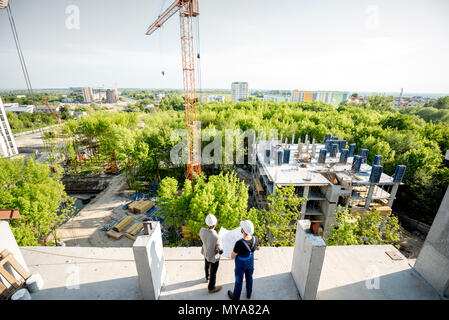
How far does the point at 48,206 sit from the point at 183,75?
62.9 ft

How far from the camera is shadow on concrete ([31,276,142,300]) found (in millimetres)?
4639

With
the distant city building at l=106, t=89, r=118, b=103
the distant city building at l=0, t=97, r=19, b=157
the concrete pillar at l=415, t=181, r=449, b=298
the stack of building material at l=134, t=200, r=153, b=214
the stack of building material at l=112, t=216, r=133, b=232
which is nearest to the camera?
the concrete pillar at l=415, t=181, r=449, b=298

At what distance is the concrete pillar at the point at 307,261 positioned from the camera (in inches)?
157

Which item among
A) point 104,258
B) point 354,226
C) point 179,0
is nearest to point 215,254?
point 104,258

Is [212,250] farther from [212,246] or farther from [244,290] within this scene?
[244,290]

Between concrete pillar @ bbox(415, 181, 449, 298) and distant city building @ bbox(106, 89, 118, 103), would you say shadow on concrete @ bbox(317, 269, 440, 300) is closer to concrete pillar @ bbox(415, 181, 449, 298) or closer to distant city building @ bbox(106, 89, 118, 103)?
concrete pillar @ bbox(415, 181, 449, 298)

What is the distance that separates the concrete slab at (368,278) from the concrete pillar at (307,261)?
58cm

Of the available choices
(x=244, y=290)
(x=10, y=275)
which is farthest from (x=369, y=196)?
(x=10, y=275)

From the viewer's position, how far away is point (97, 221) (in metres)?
20.4

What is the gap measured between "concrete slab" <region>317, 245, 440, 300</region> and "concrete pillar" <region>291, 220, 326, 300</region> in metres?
0.58

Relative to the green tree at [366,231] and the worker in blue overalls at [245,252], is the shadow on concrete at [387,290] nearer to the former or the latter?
the worker in blue overalls at [245,252]

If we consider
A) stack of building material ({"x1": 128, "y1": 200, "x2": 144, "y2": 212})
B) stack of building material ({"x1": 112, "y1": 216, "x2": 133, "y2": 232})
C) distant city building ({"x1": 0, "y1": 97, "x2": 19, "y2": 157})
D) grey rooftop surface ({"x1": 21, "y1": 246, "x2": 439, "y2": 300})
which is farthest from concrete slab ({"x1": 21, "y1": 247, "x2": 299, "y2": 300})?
distant city building ({"x1": 0, "y1": 97, "x2": 19, "y2": 157})
